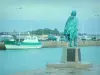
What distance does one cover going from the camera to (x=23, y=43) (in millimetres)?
19625

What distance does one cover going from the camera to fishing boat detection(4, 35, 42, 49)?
1928cm

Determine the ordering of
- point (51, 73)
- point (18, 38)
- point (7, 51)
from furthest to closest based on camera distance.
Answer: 1. point (7, 51)
2. point (18, 38)
3. point (51, 73)

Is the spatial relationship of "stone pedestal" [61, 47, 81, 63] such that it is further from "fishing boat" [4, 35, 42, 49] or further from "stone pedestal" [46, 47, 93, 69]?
"fishing boat" [4, 35, 42, 49]

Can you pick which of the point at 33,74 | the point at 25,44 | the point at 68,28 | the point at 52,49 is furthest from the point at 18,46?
the point at 33,74

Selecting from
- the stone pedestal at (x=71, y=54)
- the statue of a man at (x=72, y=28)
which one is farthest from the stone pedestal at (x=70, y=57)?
the statue of a man at (x=72, y=28)

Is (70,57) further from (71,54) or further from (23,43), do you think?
(23,43)

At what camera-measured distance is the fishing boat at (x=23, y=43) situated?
1928cm

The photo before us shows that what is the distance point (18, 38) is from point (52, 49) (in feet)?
8.63

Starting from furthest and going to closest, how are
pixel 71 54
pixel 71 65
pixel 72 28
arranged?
pixel 72 28 → pixel 71 54 → pixel 71 65

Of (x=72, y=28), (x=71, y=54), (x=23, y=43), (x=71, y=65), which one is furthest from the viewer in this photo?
(x=23, y=43)

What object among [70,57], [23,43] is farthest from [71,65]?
[23,43]

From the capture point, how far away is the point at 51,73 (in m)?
6.88

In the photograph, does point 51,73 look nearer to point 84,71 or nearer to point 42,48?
point 84,71

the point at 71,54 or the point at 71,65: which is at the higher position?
the point at 71,54
